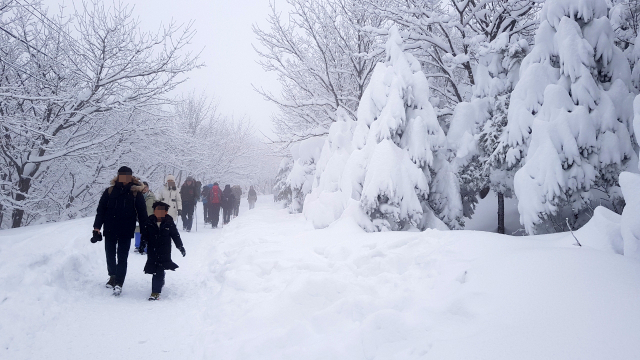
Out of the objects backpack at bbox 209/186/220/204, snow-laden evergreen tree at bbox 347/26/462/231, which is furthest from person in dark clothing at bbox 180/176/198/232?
snow-laden evergreen tree at bbox 347/26/462/231

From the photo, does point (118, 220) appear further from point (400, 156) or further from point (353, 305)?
point (400, 156)

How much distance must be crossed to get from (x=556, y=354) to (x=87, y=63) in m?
12.6

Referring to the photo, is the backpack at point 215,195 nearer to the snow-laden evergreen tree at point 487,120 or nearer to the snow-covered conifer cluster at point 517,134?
the snow-covered conifer cluster at point 517,134

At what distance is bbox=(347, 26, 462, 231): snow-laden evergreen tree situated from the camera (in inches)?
290

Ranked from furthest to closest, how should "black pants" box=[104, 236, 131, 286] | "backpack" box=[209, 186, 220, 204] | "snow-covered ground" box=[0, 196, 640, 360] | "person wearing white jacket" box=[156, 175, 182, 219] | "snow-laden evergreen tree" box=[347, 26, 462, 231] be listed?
"backpack" box=[209, 186, 220, 204] → "person wearing white jacket" box=[156, 175, 182, 219] → "snow-laden evergreen tree" box=[347, 26, 462, 231] → "black pants" box=[104, 236, 131, 286] → "snow-covered ground" box=[0, 196, 640, 360]

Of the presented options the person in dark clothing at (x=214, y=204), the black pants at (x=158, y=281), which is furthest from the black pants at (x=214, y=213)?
the black pants at (x=158, y=281)

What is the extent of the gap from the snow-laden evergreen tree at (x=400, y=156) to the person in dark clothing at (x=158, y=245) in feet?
12.9

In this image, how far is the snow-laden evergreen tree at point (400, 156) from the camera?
7.38 meters

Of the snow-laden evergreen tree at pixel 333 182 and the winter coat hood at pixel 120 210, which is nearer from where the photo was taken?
the winter coat hood at pixel 120 210

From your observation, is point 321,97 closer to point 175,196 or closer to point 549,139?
point 175,196

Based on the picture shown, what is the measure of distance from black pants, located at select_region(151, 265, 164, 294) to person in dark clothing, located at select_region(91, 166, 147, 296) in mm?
433

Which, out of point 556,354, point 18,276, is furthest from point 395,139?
point 18,276

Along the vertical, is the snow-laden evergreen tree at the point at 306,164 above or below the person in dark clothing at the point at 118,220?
above

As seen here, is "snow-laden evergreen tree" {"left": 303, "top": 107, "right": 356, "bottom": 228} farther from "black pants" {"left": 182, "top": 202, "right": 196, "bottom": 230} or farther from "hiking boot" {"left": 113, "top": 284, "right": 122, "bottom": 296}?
"hiking boot" {"left": 113, "top": 284, "right": 122, "bottom": 296}
